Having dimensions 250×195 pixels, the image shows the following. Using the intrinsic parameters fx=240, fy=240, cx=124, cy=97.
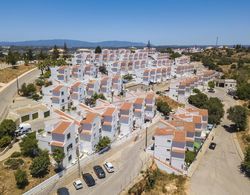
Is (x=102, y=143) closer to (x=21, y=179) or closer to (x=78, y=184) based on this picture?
(x=78, y=184)

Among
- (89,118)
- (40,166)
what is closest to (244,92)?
(89,118)

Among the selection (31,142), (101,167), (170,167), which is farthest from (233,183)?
(31,142)

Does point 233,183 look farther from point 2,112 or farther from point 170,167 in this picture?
point 2,112

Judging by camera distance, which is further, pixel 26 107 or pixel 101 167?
pixel 26 107

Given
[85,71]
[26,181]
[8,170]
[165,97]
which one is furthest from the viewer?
[85,71]

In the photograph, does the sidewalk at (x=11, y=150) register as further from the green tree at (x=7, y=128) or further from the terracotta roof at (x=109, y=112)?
the terracotta roof at (x=109, y=112)

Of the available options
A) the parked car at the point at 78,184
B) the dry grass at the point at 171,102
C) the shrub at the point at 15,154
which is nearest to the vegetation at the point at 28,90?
the shrub at the point at 15,154

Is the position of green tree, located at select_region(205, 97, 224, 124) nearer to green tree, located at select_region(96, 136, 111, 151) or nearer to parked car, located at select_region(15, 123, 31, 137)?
green tree, located at select_region(96, 136, 111, 151)
